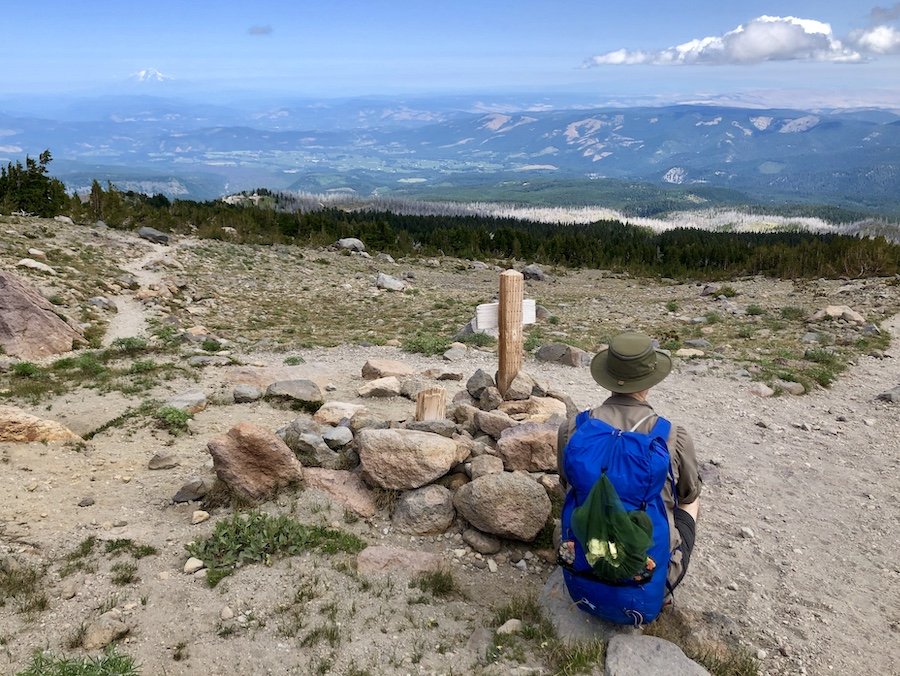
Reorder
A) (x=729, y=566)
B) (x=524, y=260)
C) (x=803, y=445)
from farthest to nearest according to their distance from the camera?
(x=524, y=260) → (x=803, y=445) → (x=729, y=566)

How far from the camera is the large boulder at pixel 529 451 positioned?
24.4 ft

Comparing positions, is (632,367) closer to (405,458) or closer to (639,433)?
(639,433)

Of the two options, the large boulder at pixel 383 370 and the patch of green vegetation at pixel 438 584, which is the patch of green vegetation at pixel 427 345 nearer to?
the large boulder at pixel 383 370

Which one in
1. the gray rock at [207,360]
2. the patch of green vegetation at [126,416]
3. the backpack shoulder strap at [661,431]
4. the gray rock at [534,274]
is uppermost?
the backpack shoulder strap at [661,431]

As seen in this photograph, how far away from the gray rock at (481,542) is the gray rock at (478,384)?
4132 millimetres

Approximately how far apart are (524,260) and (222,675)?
5792cm

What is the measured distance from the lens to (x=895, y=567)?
655 cm

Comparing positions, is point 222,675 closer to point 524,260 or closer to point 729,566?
point 729,566

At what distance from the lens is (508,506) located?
6.34 m

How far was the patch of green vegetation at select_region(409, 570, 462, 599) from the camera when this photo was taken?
5.49 metres

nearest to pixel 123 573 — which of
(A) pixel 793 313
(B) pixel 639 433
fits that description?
(B) pixel 639 433

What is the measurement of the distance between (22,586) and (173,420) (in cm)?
445

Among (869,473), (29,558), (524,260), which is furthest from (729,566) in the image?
(524,260)

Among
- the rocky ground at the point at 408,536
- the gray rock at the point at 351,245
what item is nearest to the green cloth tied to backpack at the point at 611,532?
the rocky ground at the point at 408,536
